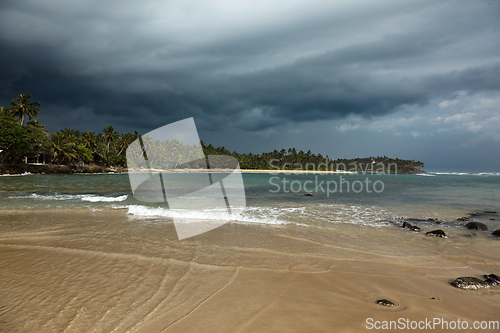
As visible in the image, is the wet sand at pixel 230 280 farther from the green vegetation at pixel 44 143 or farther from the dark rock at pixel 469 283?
the green vegetation at pixel 44 143

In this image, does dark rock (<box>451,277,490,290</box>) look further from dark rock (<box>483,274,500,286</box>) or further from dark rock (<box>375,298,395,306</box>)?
dark rock (<box>375,298,395,306</box>)

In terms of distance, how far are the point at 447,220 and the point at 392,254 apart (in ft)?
26.6

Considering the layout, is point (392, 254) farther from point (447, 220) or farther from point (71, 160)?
point (71, 160)

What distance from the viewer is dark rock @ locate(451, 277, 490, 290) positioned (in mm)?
4500

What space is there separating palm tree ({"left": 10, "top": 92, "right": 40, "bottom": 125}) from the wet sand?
3308 inches

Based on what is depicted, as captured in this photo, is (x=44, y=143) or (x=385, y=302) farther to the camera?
(x=44, y=143)

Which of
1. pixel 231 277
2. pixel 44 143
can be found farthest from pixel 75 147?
pixel 231 277

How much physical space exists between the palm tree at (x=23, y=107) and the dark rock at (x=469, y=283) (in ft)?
311

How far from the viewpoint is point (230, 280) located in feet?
15.1

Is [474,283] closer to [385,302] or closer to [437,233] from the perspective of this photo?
[385,302]

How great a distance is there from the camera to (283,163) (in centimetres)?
18150

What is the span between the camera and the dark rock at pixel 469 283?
4500 mm

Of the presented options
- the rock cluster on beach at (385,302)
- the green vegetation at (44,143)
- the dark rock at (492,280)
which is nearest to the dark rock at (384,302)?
the rock cluster on beach at (385,302)

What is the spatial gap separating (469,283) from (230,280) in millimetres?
4830
